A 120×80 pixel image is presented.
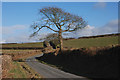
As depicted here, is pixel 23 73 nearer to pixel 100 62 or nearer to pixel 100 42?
pixel 100 62

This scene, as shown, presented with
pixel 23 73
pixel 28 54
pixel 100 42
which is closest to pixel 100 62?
pixel 23 73

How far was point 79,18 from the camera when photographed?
35.7 meters

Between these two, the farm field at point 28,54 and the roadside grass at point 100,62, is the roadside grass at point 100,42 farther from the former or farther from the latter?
the roadside grass at point 100,62

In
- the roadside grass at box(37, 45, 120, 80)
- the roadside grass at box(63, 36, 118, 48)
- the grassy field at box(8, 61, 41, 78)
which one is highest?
the roadside grass at box(63, 36, 118, 48)

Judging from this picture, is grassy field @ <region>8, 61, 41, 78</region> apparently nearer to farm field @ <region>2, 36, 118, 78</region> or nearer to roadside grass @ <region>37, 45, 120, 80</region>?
farm field @ <region>2, 36, 118, 78</region>

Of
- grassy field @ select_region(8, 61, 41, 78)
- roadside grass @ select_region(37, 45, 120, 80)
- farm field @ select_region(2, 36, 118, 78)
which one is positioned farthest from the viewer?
farm field @ select_region(2, 36, 118, 78)

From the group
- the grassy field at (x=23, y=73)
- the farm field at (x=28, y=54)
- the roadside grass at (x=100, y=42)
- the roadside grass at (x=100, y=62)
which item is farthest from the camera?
the roadside grass at (x=100, y=42)

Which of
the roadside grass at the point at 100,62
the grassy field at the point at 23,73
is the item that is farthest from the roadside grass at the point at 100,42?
the grassy field at the point at 23,73

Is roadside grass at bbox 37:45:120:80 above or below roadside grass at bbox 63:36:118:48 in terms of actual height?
below

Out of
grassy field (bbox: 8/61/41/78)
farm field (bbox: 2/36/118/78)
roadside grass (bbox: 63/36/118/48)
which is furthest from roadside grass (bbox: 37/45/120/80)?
roadside grass (bbox: 63/36/118/48)

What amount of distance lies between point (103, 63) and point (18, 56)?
150 feet

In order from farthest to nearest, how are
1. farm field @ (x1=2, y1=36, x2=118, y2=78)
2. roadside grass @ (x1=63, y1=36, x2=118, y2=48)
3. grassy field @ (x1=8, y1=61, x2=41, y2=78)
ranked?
roadside grass @ (x1=63, y1=36, x2=118, y2=48) → farm field @ (x1=2, y1=36, x2=118, y2=78) → grassy field @ (x1=8, y1=61, x2=41, y2=78)

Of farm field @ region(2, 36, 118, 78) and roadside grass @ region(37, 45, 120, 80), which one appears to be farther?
farm field @ region(2, 36, 118, 78)

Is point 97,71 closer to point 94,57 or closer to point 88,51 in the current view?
point 94,57
